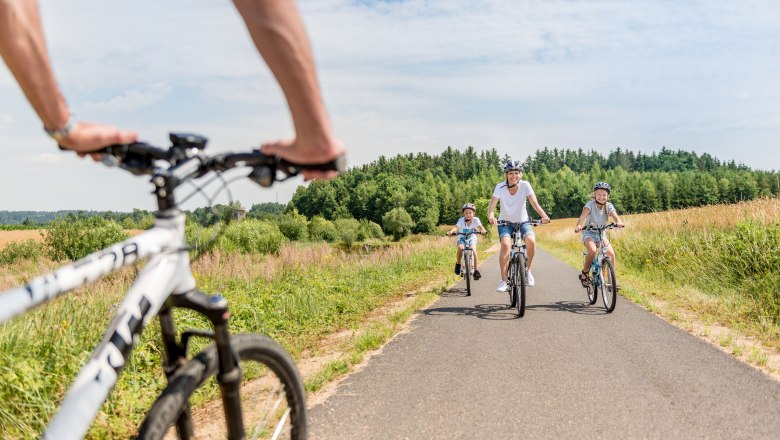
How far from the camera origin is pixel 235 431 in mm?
2041

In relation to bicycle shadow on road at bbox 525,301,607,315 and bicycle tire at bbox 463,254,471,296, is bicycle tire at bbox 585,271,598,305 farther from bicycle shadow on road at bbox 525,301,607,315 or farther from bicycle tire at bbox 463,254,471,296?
bicycle tire at bbox 463,254,471,296

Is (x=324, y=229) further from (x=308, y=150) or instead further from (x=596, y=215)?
(x=308, y=150)

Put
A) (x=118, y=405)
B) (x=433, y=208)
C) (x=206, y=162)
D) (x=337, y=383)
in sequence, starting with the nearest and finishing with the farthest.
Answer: (x=206, y=162) → (x=118, y=405) → (x=337, y=383) → (x=433, y=208)

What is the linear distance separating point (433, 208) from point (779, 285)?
115m

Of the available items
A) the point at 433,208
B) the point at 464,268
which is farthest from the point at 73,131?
the point at 433,208

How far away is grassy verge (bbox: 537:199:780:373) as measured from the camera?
6910mm

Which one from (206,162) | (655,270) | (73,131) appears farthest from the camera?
(655,270)

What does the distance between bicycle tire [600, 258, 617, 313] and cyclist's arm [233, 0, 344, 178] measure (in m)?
7.95

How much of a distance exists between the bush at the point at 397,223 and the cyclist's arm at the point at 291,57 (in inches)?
4178

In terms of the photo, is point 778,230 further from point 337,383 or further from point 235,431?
point 235,431

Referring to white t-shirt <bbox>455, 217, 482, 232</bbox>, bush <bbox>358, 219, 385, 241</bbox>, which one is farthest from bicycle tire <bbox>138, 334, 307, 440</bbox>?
bush <bbox>358, 219, 385, 241</bbox>

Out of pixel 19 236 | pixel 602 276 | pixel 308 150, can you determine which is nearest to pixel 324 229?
pixel 19 236

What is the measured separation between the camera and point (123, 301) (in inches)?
64.9

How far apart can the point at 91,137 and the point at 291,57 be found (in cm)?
81
